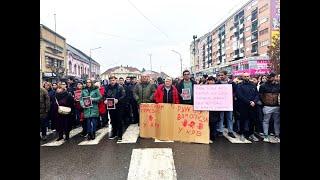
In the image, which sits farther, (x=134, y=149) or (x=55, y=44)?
(x=55, y=44)

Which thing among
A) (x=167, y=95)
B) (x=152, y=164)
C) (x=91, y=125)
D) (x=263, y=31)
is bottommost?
(x=152, y=164)

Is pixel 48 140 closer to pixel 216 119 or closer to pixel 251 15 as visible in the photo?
pixel 216 119

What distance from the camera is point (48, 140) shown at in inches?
422

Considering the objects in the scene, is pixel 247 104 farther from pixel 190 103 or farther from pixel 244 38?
pixel 244 38

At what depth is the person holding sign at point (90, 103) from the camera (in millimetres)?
10156

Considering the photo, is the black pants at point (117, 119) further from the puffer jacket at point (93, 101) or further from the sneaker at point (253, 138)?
the sneaker at point (253, 138)

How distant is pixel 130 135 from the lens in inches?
437

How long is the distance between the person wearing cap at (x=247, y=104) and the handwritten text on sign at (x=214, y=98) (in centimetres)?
64

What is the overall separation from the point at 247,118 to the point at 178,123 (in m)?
1.94

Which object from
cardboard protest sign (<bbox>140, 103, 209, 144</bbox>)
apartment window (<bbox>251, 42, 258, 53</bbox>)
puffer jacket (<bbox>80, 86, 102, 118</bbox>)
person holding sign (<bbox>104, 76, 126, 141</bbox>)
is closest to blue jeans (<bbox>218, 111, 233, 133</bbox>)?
cardboard protest sign (<bbox>140, 103, 209, 144</bbox>)

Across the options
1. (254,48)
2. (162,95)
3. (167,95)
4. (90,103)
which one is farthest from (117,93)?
(254,48)

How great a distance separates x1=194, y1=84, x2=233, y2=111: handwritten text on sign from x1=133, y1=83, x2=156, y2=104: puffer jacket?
9.32 feet
